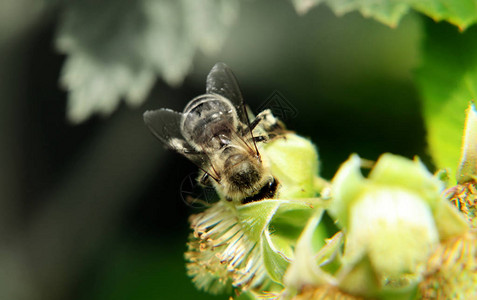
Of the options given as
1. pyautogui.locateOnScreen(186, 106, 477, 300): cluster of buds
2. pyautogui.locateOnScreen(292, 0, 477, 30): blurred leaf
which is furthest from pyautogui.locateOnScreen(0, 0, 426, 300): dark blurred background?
pyautogui.locateOnScreen(186, 106, 477, 300): cluster of buds

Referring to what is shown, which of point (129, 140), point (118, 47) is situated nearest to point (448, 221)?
point (118, 47)

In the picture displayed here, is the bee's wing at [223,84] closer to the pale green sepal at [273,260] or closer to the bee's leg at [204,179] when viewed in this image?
the bee's leg at [204,179]

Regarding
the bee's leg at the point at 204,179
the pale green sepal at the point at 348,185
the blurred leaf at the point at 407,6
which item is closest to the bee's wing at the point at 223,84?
the bee's leg at the point at 204,179

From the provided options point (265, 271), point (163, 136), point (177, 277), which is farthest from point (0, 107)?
point (265, 271)

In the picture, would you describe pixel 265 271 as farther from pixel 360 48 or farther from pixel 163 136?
pixel 360 48

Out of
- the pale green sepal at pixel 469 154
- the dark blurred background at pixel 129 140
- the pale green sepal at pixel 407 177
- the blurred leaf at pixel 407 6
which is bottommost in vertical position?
the dark blurred background at pixel 129 140

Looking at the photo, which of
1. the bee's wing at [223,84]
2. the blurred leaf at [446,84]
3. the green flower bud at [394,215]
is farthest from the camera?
the bee's wing at [223,84]

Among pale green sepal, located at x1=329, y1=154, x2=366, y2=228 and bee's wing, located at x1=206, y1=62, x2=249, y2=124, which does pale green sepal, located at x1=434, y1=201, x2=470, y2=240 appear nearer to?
pale green sepal, located at x1=329, y1=154, x2=366, y2=228

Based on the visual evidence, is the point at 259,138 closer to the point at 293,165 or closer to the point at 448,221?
the point at 293,165

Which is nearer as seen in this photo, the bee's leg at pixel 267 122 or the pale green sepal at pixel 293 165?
the pale green sepal at pixel 293 165
